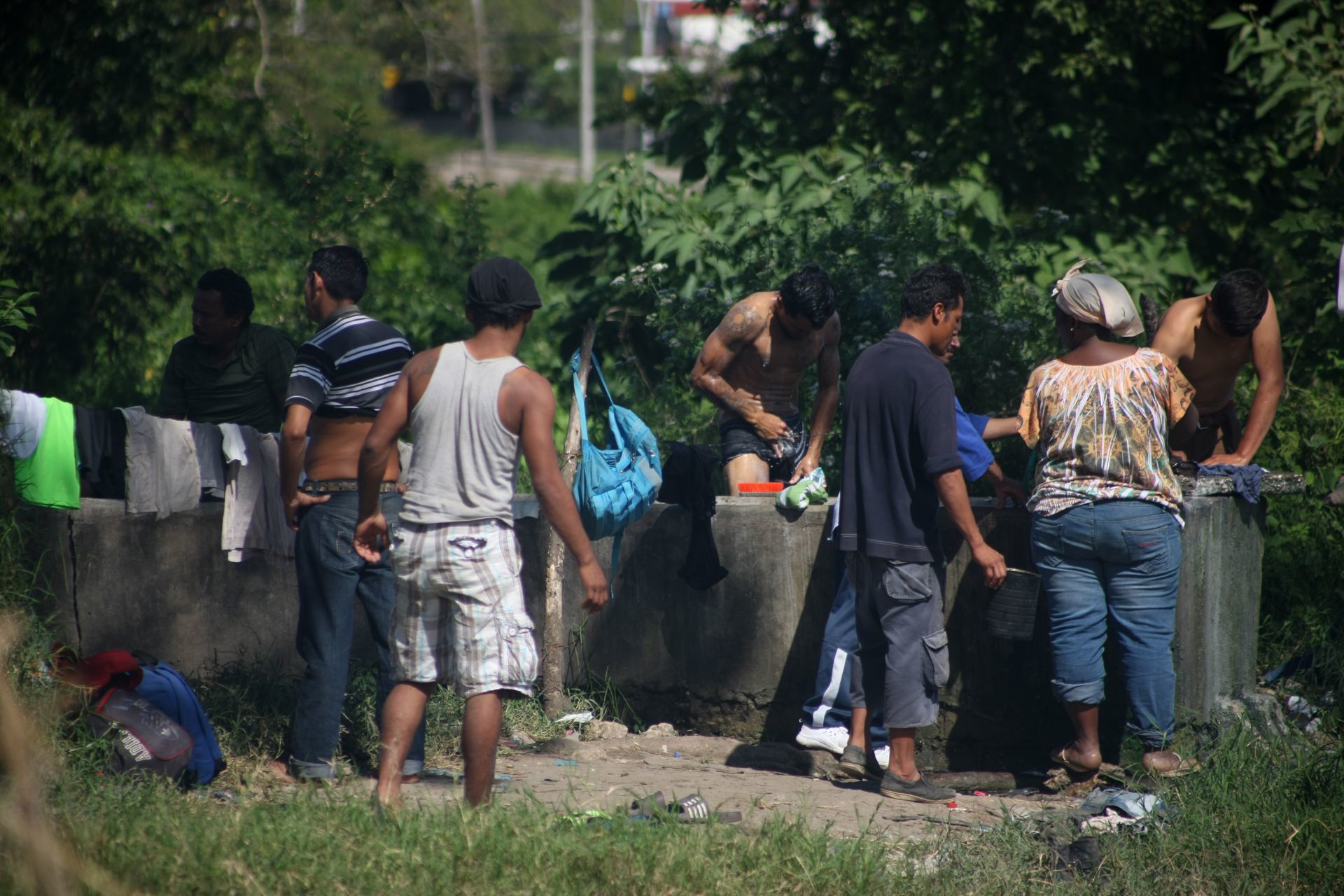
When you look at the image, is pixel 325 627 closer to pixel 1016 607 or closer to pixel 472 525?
pixel 472 525

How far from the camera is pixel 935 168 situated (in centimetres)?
879

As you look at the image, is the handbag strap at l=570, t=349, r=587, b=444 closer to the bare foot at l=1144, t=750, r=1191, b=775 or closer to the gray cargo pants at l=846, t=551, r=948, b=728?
the gray cargo pants at l=846, t=551, r=948, b=728

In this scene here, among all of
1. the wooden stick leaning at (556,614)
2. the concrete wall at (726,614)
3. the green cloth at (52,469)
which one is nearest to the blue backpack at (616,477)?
the wooden stick leaning at (556,614)

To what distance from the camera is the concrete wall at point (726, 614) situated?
548cm

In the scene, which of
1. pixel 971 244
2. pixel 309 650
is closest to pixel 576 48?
pixel 971 244

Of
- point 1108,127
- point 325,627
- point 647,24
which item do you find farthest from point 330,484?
point 647,24

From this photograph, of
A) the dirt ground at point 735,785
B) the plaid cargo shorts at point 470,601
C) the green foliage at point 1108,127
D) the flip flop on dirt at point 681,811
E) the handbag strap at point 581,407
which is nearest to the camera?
the plaid cargo shorts at point 470,601

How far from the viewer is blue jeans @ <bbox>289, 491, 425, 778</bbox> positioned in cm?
483

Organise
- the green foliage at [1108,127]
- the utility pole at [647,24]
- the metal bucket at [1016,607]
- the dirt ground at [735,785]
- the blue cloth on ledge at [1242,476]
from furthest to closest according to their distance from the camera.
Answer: the utility pole at [647,24] → the green foliage at [1108,127] → the blue cloth on ledge at [1242,476] → the metal bucket at [1016,607] → the dirt ground at [735,785]

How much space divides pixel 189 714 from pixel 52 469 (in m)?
1.35

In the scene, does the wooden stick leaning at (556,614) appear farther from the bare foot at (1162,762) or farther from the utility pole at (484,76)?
the utility pole at (484,76)

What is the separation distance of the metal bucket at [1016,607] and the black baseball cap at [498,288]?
2.26 metres

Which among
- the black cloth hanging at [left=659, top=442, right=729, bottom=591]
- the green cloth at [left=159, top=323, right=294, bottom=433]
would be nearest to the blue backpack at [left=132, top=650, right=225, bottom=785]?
the green cloth at [left=159, top=323, right=294, bottom=433]

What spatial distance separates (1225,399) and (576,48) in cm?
4161
